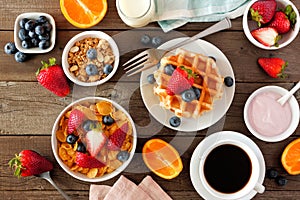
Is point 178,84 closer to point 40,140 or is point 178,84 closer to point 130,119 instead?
point 130,119

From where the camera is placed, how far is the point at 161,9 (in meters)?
1.89

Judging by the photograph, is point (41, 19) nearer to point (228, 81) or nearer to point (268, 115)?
point (228, 81)

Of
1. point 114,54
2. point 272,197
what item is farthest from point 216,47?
point 272,197

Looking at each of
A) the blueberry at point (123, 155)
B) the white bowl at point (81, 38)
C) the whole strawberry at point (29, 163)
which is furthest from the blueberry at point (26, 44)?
the blueberry at point (123, 155)

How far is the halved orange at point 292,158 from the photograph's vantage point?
1885 mm

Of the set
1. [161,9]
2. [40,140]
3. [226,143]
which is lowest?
[40,140]

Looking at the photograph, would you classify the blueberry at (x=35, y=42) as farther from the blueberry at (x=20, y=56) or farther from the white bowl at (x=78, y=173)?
the white bowl at (x=78, y=173)

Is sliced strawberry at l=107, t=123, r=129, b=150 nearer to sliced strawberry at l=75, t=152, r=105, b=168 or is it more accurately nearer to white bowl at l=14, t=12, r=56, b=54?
sliced strawberry at l=75, t=152, r=105, b=168

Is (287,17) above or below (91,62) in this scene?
above

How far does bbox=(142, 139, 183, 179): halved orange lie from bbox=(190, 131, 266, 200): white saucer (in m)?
0.05

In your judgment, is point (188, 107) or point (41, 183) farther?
point (41, 183)

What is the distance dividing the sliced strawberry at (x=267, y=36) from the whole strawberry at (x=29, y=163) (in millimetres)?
861

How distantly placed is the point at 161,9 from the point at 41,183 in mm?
750

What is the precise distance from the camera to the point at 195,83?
178 cm
